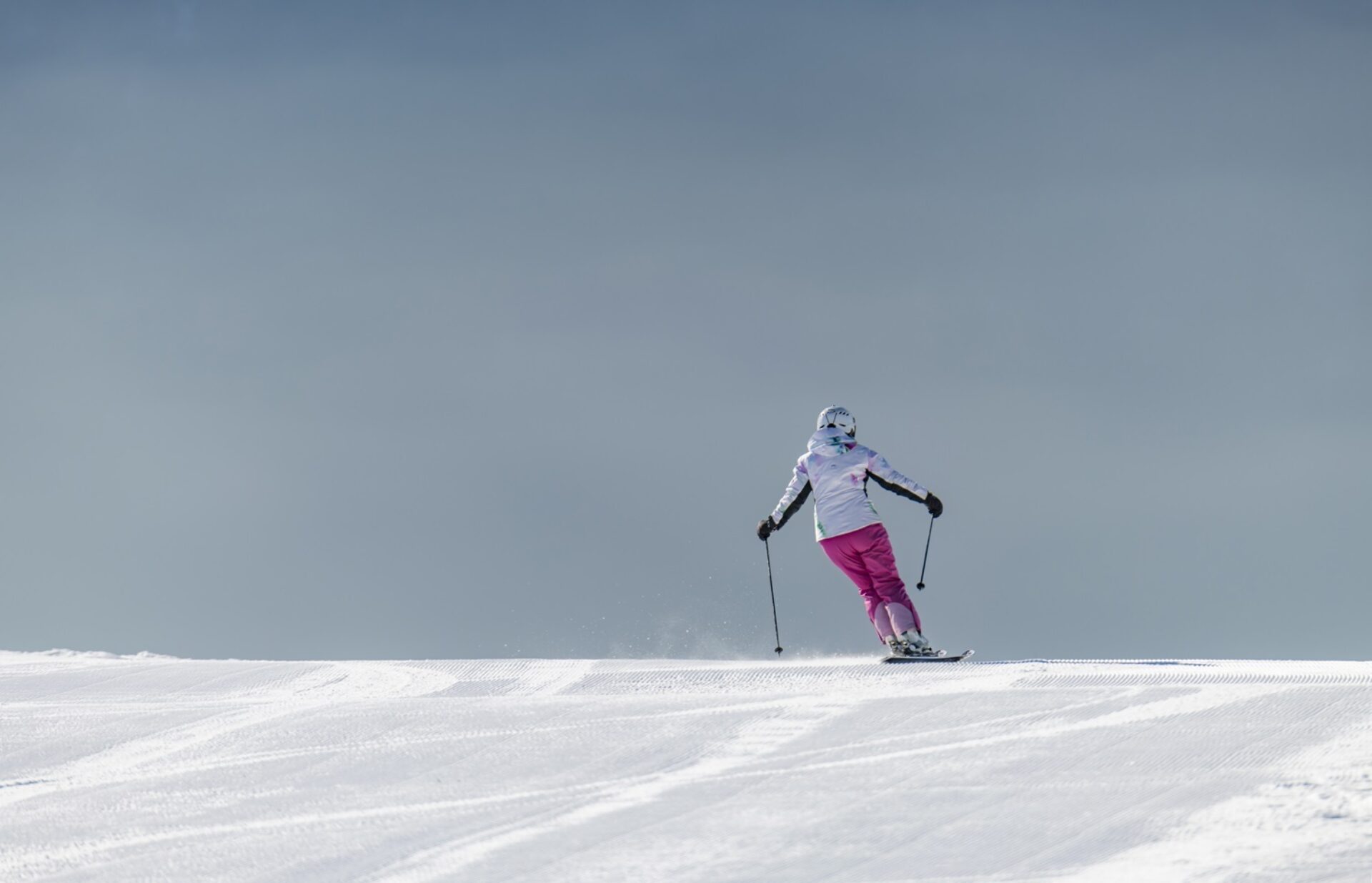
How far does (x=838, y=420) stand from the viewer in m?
10.7

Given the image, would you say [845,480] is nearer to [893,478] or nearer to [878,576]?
[893,478]

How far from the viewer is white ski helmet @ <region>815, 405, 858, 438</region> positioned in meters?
10.7

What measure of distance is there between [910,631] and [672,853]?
20.8 feet

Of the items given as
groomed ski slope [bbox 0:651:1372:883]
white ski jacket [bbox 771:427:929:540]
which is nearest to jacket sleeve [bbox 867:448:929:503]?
white ski jacket [bbox 771:427:929:540]

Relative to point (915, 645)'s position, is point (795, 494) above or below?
above

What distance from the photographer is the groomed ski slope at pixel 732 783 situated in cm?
400

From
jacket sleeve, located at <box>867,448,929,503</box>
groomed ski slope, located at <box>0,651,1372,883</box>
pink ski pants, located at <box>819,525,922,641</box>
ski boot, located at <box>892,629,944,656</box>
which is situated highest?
jacket sleeve, located at <box>867,448,929,503</box>

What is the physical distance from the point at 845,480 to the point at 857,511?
26cm

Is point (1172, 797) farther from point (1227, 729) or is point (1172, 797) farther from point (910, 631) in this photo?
point (910, 631)

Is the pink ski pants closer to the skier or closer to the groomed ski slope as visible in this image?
the skier

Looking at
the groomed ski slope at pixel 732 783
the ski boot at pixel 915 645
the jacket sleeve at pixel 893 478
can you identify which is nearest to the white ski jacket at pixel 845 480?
the jacket sleeve at pixel 893 478

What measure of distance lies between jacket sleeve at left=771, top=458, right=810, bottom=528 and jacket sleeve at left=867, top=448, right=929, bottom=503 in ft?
1.73

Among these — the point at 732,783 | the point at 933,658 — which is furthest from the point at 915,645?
the point at 732,783

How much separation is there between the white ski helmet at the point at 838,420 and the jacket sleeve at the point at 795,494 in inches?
13.9
